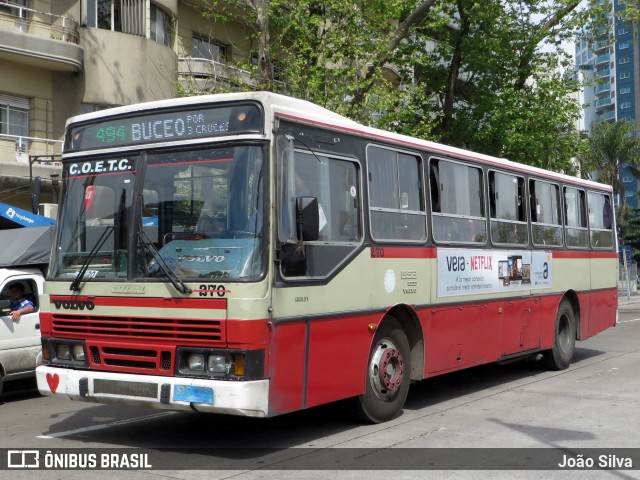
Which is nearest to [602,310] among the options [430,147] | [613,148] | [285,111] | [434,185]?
[434,185]

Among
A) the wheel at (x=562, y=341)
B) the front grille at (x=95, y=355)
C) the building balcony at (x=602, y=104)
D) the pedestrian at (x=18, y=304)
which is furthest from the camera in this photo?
the building balcony at (x=602, y=104)

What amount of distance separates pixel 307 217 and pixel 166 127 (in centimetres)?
157

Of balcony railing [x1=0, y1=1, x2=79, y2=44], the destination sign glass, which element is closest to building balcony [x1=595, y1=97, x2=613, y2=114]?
balcony railing [x1=0, y1=1, x2=79, y2=44]

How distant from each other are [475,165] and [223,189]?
4836 millimetres

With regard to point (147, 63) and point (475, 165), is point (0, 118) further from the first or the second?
point (475, 165)

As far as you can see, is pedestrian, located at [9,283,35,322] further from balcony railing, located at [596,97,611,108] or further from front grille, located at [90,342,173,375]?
balcony railing, located at [596,97,611,108]

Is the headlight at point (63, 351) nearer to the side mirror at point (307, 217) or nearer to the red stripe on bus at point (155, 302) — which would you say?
the red stripe on bus at point (155, 302)

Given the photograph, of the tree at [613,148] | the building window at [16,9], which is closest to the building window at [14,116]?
the building window at [16,9]

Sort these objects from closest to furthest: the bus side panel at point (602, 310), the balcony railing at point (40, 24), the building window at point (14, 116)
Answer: the bus side panel at point (602, 310), the balcony railing at point (40, 24), the building window at point (14, 116)

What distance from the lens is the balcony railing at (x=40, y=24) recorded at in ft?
72.5

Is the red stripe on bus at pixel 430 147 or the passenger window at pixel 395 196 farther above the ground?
the red stripe on bus at pixel 430 147

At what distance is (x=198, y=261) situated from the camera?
23.8ft

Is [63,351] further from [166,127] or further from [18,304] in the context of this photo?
[18,304]

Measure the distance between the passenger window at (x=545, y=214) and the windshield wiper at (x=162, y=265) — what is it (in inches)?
271
